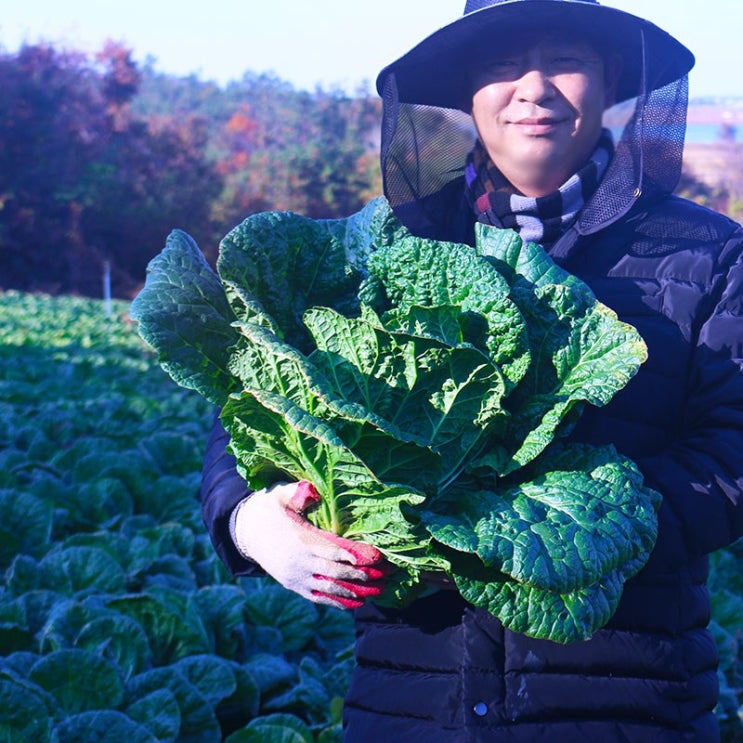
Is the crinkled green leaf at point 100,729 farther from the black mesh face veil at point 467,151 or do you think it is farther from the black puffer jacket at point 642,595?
the black mesh face veil at point 467,151

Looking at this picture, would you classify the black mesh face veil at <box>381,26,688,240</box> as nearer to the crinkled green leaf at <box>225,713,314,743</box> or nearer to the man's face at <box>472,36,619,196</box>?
the man's face at <box>472,36,619,196</box>

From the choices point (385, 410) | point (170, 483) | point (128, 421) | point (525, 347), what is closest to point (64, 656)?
point (385, 410)

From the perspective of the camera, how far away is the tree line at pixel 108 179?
1177 inches

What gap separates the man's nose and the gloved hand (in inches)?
35.5

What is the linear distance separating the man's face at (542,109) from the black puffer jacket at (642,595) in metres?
0.17

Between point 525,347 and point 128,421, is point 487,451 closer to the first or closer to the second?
point 525,347

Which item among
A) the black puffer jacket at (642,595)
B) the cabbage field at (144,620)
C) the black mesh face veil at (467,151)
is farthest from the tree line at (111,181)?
the black puffer jacket at (642,595)

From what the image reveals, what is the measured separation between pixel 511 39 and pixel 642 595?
1.17 metres

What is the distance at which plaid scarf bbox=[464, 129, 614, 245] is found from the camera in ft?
6.92

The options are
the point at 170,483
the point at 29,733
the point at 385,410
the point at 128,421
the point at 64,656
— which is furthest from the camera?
the point at 128,421

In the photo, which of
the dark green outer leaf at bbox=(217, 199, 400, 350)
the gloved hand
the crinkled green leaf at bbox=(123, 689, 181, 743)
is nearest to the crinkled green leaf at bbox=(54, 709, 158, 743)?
the crinkled green leaf at bbox=(123, 689, 181, 743)

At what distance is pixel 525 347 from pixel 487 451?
0.21 meters

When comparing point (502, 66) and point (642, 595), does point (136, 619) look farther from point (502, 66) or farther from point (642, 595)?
point (502, 66)

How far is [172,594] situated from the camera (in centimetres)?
364
